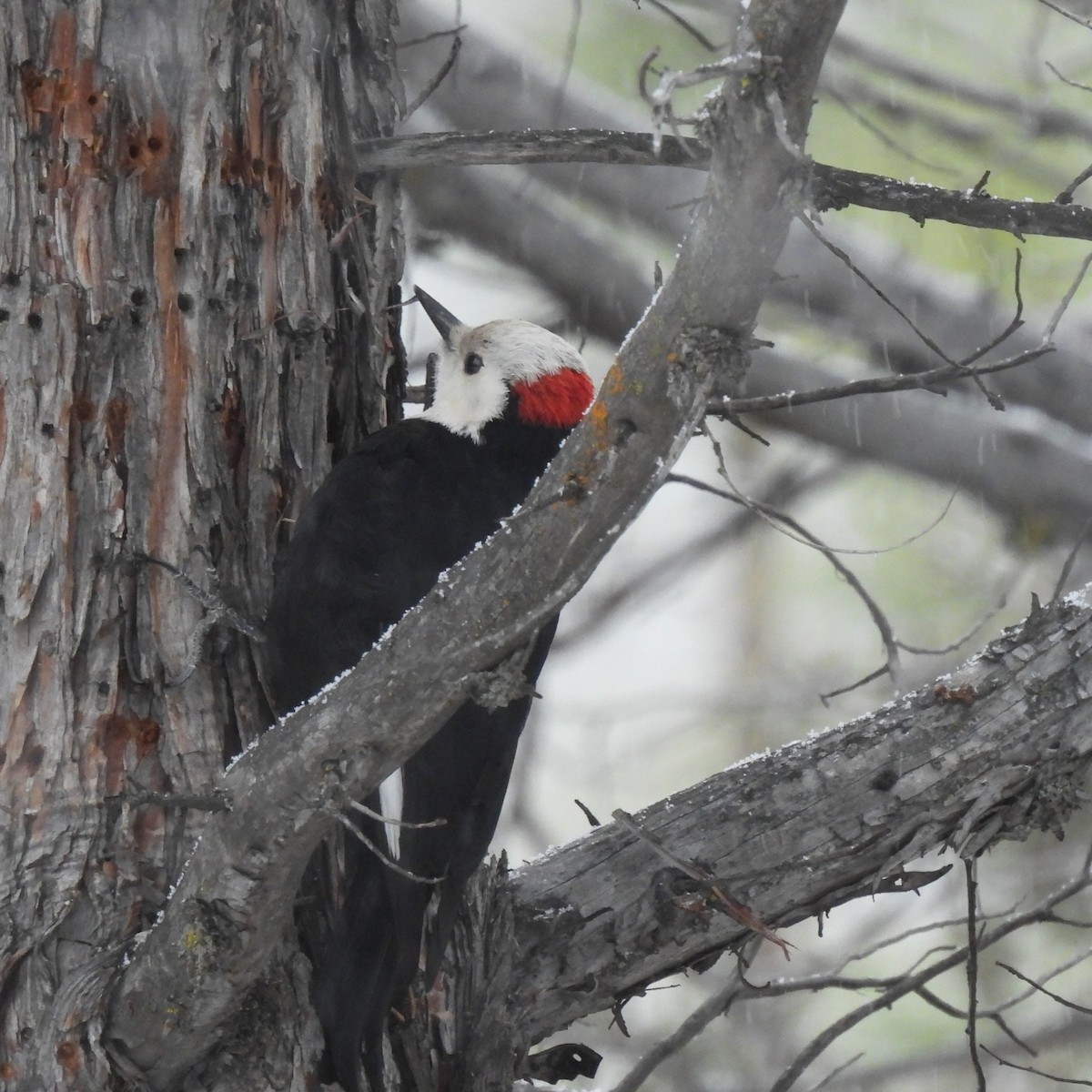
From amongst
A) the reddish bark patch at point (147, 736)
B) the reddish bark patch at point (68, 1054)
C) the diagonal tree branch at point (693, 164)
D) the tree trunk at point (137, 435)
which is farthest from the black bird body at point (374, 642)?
the diagonal tree branch at point (693, 164)

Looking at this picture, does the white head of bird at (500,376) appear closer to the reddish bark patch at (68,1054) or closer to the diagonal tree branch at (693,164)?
the diagonal tree branch at (693,164)

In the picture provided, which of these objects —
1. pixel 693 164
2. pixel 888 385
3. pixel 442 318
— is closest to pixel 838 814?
pixel 888 385

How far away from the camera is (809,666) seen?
22.6 feet

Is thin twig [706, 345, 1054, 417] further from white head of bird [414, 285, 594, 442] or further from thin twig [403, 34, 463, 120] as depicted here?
thin twig [403, 34, 463, 120]

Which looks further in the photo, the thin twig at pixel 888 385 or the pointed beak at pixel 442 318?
the pointed beak at pixel 442 318

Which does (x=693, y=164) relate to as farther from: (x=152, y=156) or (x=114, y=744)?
(x=114, y=744)

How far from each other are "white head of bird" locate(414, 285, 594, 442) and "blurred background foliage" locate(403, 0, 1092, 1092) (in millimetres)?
200

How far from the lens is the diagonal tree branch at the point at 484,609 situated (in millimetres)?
1314

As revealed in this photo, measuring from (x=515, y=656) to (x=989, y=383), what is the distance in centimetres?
301

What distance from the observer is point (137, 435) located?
222 centimetres

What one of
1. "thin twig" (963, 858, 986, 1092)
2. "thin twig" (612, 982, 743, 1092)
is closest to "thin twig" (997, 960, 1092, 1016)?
"thin twig" (963, 858, 986, 1092)

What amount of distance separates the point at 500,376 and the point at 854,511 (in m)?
5.18

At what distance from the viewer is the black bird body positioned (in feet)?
7.14

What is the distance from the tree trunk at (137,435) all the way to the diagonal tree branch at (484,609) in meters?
0.16
